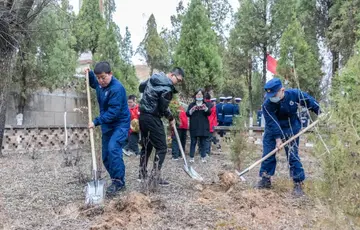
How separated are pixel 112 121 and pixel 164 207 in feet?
4.07

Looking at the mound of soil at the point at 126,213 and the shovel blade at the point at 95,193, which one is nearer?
the mound of soil at the point at 126,213

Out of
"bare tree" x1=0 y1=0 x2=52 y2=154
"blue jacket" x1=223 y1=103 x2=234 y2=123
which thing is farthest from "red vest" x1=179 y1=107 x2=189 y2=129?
"bare tree" x1=0 y1=0 x2=52 y2=154

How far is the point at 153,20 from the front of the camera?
96.8 feet

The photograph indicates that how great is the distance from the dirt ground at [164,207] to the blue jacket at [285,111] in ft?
2.13

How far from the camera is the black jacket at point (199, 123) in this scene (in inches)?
327

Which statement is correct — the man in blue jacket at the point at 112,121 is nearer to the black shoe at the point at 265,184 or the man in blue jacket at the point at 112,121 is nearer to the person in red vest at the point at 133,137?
the black shoe at the point at 265,184

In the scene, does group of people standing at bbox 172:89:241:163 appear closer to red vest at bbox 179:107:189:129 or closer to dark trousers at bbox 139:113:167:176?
red vest at bbox 179:107:189:129

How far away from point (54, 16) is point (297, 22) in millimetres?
9587

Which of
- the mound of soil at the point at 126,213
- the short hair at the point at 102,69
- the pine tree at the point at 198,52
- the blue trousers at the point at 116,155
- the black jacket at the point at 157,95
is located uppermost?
the pine tree at the point at 198,52

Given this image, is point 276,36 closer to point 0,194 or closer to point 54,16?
point 54,16

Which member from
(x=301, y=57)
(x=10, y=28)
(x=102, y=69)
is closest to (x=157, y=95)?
(x=102, y=69)

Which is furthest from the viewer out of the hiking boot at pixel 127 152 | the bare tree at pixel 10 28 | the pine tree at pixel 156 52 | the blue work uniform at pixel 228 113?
the pine tree at pixel 156 52

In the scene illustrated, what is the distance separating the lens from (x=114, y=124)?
4828 millimetres

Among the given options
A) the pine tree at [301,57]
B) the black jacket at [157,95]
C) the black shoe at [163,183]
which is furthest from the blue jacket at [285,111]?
the pine tree at [301,57]
